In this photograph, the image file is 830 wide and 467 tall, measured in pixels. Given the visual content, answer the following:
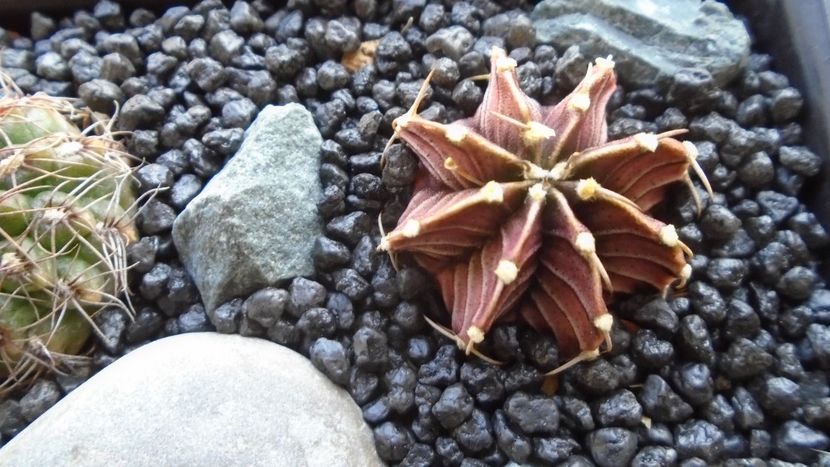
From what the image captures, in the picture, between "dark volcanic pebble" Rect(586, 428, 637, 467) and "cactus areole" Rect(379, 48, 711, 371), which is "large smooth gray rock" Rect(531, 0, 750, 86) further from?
"dark volcanic pebble" Rect(586, 428, 637, 467)

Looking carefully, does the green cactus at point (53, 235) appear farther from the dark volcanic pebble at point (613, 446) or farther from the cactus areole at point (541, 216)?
the dark volcanic pebble at point (613, 446)

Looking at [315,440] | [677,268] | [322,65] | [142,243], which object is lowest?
[315,440]

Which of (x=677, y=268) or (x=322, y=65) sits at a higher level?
(x=322, y=65)

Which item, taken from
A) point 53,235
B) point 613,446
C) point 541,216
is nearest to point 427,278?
point 541,216

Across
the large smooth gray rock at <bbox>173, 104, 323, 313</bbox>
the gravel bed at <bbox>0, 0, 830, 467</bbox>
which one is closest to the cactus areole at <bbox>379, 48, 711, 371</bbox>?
the gravel bed at <bbox>0, 0, 830, 467</bbox>

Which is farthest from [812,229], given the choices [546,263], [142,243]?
[142,243]

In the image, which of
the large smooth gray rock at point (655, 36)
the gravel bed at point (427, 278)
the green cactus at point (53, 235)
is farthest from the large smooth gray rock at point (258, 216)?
the large smooth gray rock at point (655, 36)

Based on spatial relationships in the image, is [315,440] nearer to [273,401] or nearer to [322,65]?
[273,401]

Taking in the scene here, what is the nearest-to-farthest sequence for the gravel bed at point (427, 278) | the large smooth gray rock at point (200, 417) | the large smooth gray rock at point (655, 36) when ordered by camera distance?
the large smooth gray rock at point (200, 417), the gravel bed at point (427, 278), the large smooth gray rock at point (655, 36)
